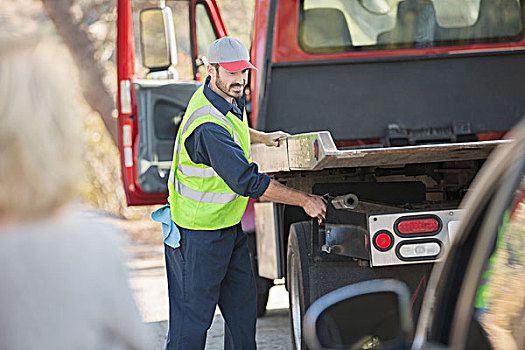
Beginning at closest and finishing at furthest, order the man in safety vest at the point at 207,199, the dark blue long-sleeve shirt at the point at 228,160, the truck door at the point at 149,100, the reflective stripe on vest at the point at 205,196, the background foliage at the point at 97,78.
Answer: the dark blue long-sleeve shirt at the point at 228,160 → the man in safety vest at the point at 207,199 → the reflective stripe on vest at the point at 205,196 → the truck door at the point at 149,100 → the background foliage at the point at 97,78

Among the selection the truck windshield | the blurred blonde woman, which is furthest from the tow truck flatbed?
the blurred blonde woman

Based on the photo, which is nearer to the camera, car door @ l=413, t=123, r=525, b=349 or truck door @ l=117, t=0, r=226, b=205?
→ car door @ l=413, t=123, r=525, b=349

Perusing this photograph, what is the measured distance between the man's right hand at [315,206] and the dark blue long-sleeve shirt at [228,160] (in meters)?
0.28

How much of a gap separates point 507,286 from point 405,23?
3.90 meters

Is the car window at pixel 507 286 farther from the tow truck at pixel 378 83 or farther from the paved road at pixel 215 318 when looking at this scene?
the tow truck at pixel 378 83

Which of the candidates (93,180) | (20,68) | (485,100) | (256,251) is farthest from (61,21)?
(20,68)

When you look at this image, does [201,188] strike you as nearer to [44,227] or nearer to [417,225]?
[417,225]

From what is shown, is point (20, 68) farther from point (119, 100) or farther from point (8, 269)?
point (119, 100)

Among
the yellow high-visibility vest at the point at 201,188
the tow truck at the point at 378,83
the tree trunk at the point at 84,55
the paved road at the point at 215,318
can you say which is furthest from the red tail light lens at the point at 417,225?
the tree trunk at the point at 84,55

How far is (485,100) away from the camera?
5.64 m

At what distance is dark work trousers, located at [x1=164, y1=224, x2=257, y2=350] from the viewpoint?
439 cm

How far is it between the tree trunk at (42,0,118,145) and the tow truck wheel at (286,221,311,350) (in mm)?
14054

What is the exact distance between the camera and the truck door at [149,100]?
7.25m

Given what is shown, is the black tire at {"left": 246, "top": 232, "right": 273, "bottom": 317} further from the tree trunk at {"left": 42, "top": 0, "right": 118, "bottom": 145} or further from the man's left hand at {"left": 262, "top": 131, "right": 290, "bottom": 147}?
the tree trunk at {"left": 42, "top": 0, "right": 118, "bottom": 145}
